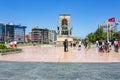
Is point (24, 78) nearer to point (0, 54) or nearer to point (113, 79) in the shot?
point (113, 79)

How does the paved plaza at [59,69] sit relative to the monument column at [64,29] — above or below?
below

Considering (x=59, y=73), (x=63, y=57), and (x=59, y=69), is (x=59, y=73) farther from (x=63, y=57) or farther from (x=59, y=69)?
(x=63, y=57)

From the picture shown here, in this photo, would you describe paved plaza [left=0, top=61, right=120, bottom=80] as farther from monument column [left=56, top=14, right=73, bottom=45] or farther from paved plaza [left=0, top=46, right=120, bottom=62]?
monument column [left=56, top=14, right=73, bottom=45]

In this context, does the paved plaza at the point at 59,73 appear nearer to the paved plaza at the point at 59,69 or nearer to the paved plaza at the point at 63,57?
the paved plaza at the point at 59,69

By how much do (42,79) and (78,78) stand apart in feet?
4.13

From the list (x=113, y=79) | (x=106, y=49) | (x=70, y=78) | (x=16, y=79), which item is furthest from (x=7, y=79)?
(x=106, y=49)

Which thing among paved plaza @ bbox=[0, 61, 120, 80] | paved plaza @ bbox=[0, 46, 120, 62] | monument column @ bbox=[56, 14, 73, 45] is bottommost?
paved plaza @ bbox=[0, 61, 120, 80]

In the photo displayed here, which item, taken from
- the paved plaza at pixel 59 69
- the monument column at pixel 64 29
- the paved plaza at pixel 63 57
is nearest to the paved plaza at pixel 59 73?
the paved plaza at pixel 59 69

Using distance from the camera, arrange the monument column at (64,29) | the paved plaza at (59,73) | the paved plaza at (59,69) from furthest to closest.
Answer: the monument column at (64,29), the paved plaza at (59,69), the paved plaza at (59,73)

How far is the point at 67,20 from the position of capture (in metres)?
70.8

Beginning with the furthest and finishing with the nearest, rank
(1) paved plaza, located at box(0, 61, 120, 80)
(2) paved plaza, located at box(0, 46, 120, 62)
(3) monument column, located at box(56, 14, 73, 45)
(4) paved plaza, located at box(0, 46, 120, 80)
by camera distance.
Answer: (3) monument column, located at box(56, 14, 73, 45) → (2) paved plaza, located at box(0, 46, 120, 62) → (4) paved plaza, located at box(0, 46, 120, 80) → (1) paved plaza, located at box(0, 61, 120, 80)

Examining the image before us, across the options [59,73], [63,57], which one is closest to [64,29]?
[63,57]

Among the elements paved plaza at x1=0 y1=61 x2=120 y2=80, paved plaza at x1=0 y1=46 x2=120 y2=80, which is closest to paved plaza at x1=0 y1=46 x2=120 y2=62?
paved plaza at x1=0 y1=46 x2=120 y2=80

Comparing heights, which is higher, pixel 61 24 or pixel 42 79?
pixel 61 24
